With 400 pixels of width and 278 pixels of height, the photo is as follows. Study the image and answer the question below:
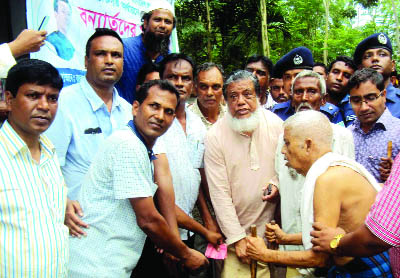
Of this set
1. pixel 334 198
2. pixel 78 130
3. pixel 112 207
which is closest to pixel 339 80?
pixel 334 198

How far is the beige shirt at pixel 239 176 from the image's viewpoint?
347 cm

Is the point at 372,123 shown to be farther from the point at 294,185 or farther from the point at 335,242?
the point at 335,242

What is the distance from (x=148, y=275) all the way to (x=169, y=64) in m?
2.07

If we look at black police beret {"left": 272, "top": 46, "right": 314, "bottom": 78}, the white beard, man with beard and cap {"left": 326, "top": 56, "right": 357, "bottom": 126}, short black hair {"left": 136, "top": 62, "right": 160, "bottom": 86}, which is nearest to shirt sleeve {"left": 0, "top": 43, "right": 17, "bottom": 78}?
short black hair {"left": 136, "top": 62, "right": 160, "bottom": 86}

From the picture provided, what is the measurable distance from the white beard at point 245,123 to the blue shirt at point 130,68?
1250mm

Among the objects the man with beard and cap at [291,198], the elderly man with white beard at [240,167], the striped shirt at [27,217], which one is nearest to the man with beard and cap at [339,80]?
the elderly man with white beard at [240,167]

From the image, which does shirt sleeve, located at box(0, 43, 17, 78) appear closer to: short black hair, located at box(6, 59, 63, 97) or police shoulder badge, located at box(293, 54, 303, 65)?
short black hair, located at box(6, 59, 63, 97)

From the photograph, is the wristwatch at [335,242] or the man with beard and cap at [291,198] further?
the man with beard and cap at [291,198]

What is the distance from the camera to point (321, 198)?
2289mm

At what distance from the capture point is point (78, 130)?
114 inches

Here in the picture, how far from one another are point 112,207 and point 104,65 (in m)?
1.33

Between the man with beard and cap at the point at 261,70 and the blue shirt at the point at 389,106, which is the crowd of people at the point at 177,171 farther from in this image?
the man with beard and cap at the point at 261,70

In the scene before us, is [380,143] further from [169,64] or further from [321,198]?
[169,64]

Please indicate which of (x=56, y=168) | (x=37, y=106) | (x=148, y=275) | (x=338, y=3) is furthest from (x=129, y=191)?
(x=338, y=3)
